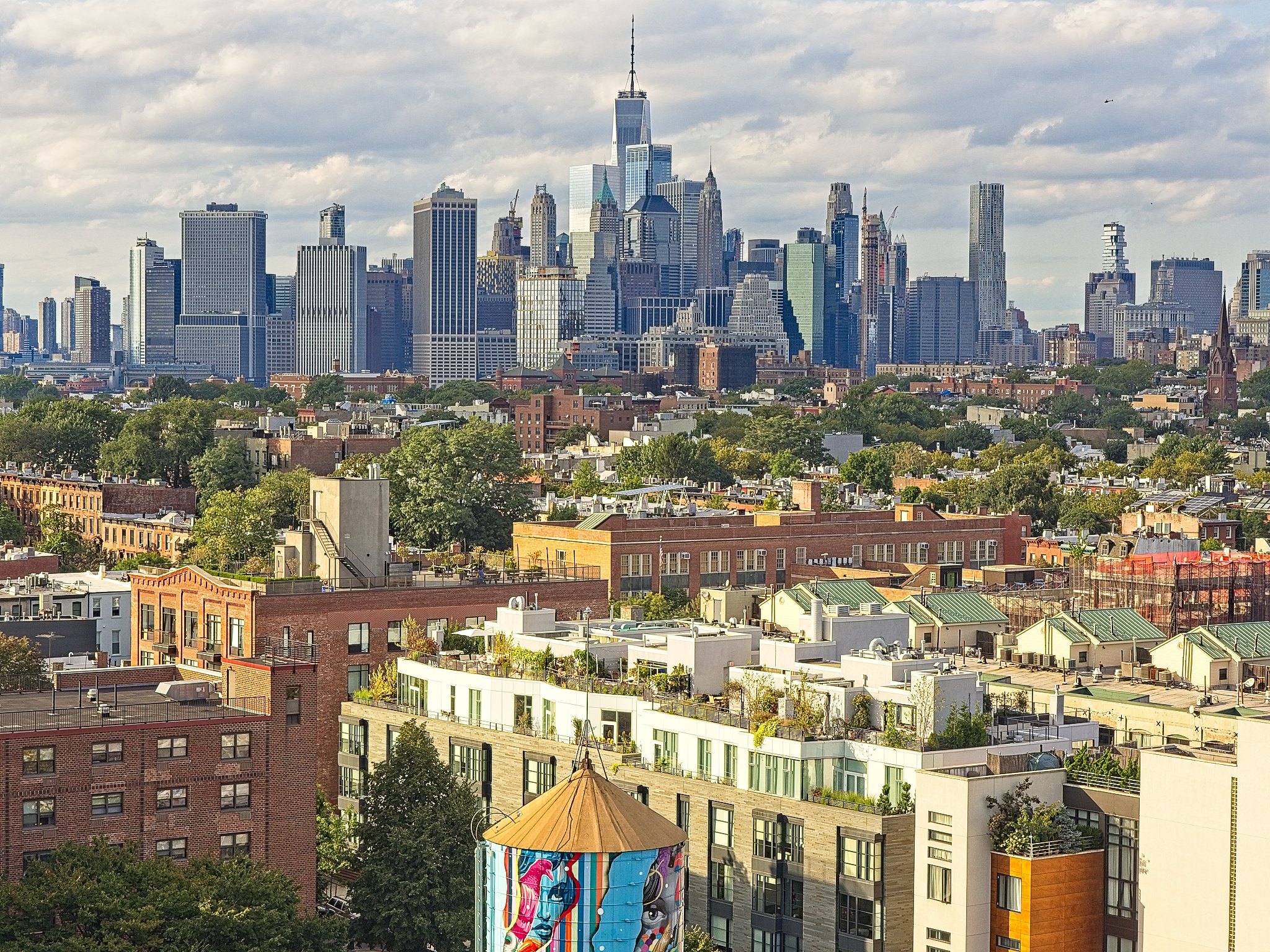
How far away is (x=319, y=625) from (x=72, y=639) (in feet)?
47.0

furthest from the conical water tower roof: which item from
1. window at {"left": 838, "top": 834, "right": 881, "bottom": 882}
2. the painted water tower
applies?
window at {"left": 838, "top": 834, "right": 881, "bottom": 882}

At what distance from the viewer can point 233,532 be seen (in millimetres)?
135375

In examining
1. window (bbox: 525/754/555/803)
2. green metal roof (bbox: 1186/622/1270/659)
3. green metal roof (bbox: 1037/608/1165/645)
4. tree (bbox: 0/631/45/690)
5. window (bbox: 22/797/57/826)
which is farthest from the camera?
green metal roof (bbox: 1037/608/1165/645)

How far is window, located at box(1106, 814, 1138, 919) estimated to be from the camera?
190 feet

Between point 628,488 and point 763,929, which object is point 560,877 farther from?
point 628,488

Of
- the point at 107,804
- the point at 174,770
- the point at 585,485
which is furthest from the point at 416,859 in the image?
the point at 585,485

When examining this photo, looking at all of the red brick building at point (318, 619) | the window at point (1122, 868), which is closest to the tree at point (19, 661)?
the red brick building at point (318, 619)

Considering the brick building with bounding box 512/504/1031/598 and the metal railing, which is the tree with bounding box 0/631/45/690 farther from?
the brick building with bounding box 512/504/1031/598

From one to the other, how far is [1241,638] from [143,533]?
93.0m

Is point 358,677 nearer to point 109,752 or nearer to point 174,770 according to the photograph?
point 174,770

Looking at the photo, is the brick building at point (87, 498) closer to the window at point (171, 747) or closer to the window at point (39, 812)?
Result: the window at point (171, 747)

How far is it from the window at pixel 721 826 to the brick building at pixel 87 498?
107m

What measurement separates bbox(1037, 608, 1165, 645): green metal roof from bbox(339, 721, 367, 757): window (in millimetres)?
24506

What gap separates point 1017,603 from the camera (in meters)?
97.4
